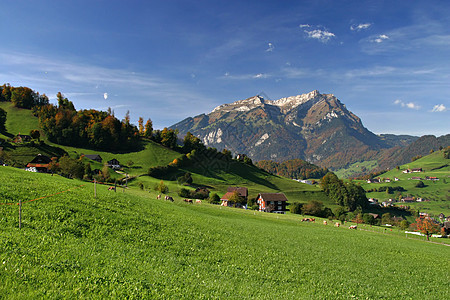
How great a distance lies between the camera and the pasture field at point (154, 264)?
10.6 m

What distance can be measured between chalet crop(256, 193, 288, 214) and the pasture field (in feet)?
306

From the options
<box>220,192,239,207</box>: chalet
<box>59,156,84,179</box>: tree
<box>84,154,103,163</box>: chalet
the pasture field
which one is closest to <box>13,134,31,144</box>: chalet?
<box>84,154,103,163</box>: chalet

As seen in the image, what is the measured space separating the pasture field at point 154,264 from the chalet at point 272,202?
93.1 meters

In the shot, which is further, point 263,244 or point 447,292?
point 263,244

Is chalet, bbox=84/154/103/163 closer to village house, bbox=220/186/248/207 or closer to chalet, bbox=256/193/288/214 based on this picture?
village house, bbox=220/186/248/207

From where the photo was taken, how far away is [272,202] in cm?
12256

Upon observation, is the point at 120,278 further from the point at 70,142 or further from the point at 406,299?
the point at 70,142

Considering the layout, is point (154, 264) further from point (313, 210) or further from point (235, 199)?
point (313, 210)

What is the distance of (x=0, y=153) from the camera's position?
9681cm

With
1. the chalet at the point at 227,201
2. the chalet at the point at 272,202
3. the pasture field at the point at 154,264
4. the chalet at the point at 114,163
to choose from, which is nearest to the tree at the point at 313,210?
the chalet at the point at 272,202

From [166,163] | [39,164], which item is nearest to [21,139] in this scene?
[39,164]

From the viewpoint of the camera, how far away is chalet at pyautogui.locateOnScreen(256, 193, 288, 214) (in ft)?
396

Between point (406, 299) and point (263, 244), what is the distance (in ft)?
41.2

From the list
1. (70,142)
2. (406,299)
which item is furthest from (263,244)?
(70,142)
